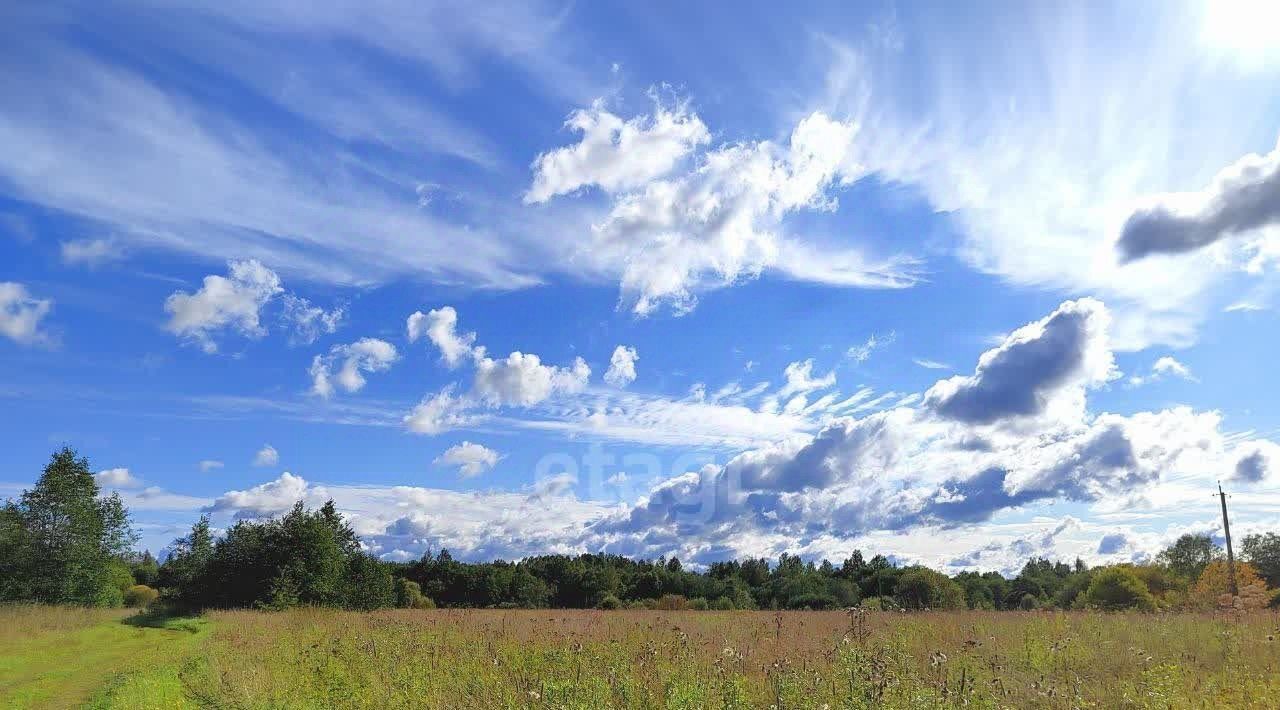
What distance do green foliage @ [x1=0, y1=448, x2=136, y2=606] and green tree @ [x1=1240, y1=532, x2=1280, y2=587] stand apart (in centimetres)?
8366

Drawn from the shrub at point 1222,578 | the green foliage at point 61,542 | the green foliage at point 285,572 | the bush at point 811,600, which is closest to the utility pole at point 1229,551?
the shrub at point 1222,578

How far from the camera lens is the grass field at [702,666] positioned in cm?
884

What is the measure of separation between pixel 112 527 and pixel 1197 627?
62742mm

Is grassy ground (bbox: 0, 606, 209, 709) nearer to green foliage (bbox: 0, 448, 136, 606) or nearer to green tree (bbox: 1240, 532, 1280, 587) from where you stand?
green foliage (bbox: 0, 448, 136, 606)

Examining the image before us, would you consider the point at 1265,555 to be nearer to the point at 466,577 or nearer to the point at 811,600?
the point at 811,600

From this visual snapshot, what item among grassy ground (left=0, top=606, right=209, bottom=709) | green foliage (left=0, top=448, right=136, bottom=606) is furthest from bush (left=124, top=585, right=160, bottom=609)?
grassy ground (left=0, top=606, right=209, bottom=709)

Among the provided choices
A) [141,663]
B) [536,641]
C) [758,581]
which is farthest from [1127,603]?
[141,663]

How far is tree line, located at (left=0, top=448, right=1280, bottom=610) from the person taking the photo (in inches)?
1551

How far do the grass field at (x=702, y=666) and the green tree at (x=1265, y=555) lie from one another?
55.1m

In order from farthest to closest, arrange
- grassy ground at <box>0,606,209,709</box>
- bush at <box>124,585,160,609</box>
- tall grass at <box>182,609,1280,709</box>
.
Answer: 1. bush at <box>124,585,160,609</box>
2. grassy ground at <box>0,606,209,709</box>
3. tall grass at <box>182,609,1280,709</box>

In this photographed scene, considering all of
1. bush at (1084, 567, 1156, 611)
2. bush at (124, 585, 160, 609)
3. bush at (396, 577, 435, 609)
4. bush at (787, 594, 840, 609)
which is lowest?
bush at (124, 585, 160, 609)

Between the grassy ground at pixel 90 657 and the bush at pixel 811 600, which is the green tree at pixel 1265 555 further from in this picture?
the grassy ground at pixel 90 657

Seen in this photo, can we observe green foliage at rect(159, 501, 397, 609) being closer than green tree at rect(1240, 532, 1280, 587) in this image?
Yes

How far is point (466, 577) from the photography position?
67.4 meters
